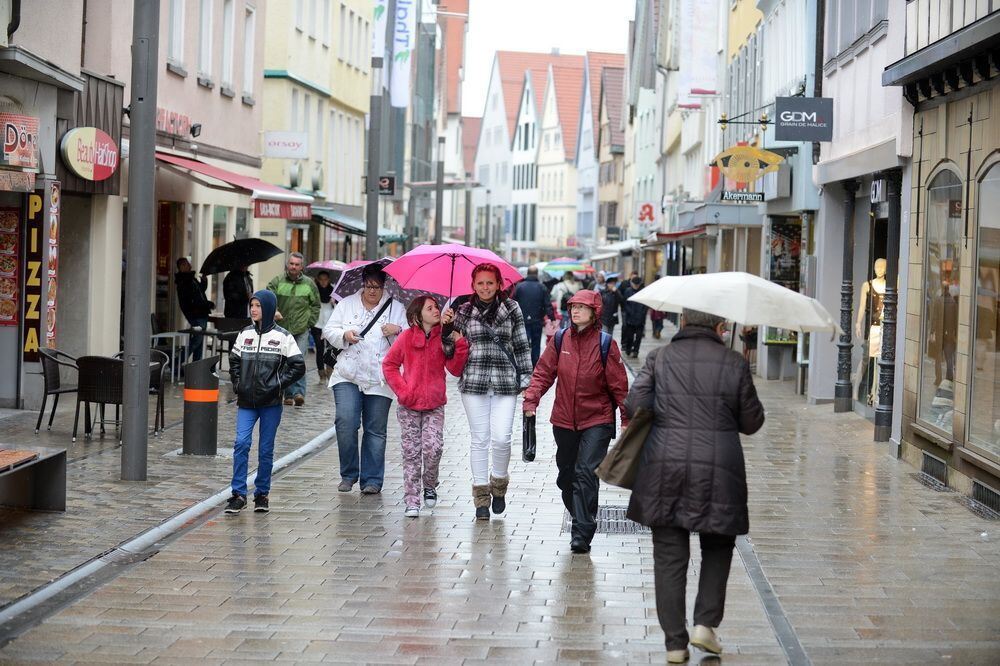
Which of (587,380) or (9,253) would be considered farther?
(9,253)

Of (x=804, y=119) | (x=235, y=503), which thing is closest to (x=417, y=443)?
(x=235, y=503)

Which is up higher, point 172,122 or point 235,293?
point 172,122

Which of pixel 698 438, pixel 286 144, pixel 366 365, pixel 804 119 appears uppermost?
pixel 286 144

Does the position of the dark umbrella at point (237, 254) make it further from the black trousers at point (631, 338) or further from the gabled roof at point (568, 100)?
the gabled roof at point (568, 100)

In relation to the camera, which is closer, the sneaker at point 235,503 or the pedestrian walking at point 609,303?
the sneaker at point 235,503

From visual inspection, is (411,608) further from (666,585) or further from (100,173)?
(100,173)

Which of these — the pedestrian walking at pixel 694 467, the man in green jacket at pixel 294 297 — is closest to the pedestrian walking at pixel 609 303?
the man in green jacket at pixel 294 297

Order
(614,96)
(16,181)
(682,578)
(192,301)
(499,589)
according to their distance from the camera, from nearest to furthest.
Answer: (682,578), (499,589), (16,181), (192,301), (614,96)

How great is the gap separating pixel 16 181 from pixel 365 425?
19.0 ft

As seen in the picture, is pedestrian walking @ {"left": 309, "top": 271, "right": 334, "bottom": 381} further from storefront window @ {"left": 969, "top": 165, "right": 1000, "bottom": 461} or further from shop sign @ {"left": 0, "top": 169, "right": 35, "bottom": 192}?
storefront window @ {"left": 969, "top": 165, "right": 1000, "bottom": 461}

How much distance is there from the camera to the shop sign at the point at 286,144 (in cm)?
2753

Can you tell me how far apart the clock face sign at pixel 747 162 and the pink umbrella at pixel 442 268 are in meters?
11.5

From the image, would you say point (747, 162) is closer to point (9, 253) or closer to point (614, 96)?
point (9, 253)

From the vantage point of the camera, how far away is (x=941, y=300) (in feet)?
45.4
